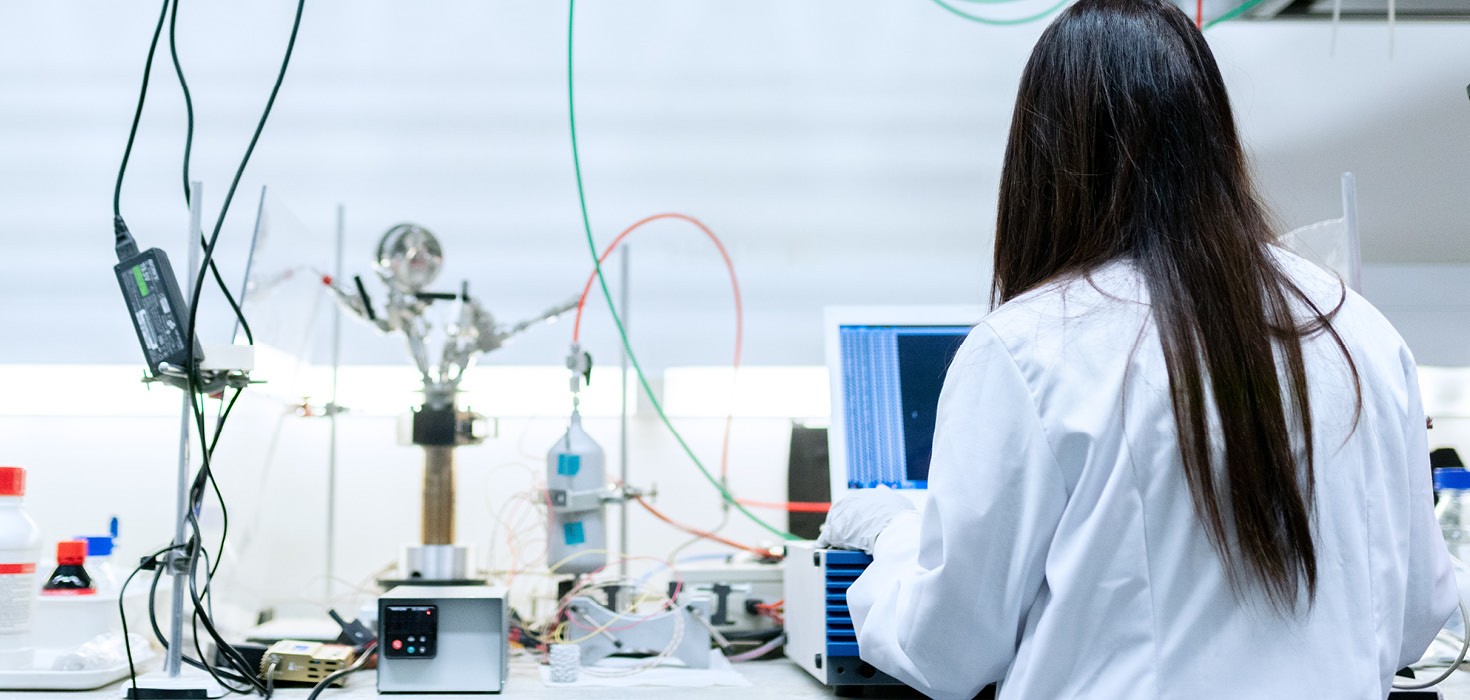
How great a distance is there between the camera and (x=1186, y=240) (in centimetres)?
69

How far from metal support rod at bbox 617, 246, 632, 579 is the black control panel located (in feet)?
2.33

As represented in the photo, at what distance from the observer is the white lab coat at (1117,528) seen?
2.10 ft

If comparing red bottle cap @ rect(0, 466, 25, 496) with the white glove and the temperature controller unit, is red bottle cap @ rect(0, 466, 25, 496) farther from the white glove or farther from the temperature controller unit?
the white glove

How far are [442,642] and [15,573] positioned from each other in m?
0.47

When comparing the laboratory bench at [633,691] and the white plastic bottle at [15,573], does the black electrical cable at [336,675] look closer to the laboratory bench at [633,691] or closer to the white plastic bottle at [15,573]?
the laboratory bench at [633,691]

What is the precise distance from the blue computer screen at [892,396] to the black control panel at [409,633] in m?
0.53

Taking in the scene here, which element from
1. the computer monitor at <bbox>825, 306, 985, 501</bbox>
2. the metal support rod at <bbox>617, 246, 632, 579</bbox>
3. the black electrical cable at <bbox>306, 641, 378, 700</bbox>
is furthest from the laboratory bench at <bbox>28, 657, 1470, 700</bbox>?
the metal support rod at <bbox>617, 246, 632, 579</bbox>

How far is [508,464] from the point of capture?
1.83m

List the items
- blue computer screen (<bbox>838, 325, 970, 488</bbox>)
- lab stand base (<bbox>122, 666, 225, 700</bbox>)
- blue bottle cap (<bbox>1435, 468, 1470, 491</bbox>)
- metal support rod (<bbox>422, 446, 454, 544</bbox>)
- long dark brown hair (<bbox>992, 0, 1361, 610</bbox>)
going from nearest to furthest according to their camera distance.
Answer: long dark brown hair (<bbox>992, 0, 1361, 610</bbox>), lab stand base (<bbox>122, 666, 225, 700</bbox>), blue bottle cap (<bbox>1435, 468, 1470, 491</bbox>), blue computer screen (<bbox>838, 325, 970, 488</bbox>), metal support rod (<bbox>422, 446, 454, 544</bbox>)

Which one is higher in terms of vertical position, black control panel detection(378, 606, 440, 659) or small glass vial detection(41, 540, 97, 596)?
small glass vial detection(41, 540, 97, 596)

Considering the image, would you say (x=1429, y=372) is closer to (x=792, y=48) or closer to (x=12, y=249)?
(x=792, y=48)

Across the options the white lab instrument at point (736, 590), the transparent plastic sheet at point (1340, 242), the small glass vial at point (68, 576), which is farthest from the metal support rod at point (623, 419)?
the transparent plastic sheet at point (1340, 242)

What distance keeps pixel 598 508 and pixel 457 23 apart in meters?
1.09

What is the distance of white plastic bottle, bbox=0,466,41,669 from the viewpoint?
1071 mm
